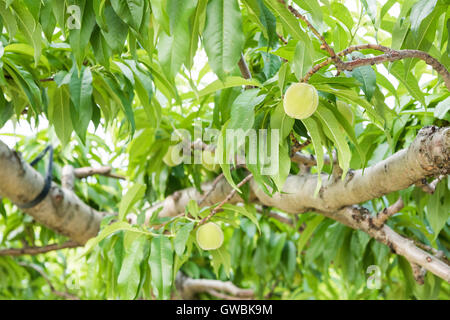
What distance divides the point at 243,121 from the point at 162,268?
14.7 inches

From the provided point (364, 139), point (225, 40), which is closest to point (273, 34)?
point (225, 40)

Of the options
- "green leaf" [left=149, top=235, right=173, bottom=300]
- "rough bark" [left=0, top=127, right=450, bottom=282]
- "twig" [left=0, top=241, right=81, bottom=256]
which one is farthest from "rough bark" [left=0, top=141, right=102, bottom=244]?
"green leaf" [left=149, top=235, right=173, bottom=300]

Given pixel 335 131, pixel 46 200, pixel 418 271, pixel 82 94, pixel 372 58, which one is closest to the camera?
pixel 372 58

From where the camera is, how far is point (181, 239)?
83cm

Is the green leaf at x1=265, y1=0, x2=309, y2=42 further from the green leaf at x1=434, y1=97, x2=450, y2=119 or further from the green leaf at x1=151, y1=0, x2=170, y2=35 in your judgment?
the green leaf at x1=434, y1=97, x2=450, y2=119

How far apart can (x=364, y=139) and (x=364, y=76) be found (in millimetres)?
481

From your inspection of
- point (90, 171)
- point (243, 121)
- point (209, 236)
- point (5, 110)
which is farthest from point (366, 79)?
point (90, 171)

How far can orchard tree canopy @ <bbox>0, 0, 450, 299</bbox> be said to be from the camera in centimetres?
56

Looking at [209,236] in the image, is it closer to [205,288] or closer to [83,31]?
[83,31]

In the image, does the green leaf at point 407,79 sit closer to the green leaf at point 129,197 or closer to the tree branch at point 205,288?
the green leaf at point 129,197

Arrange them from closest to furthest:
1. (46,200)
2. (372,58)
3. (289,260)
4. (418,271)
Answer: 1. (372,58)
2. (418,271)
3. (46,200)
4. (289,260)

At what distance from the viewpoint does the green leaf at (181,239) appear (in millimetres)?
812
